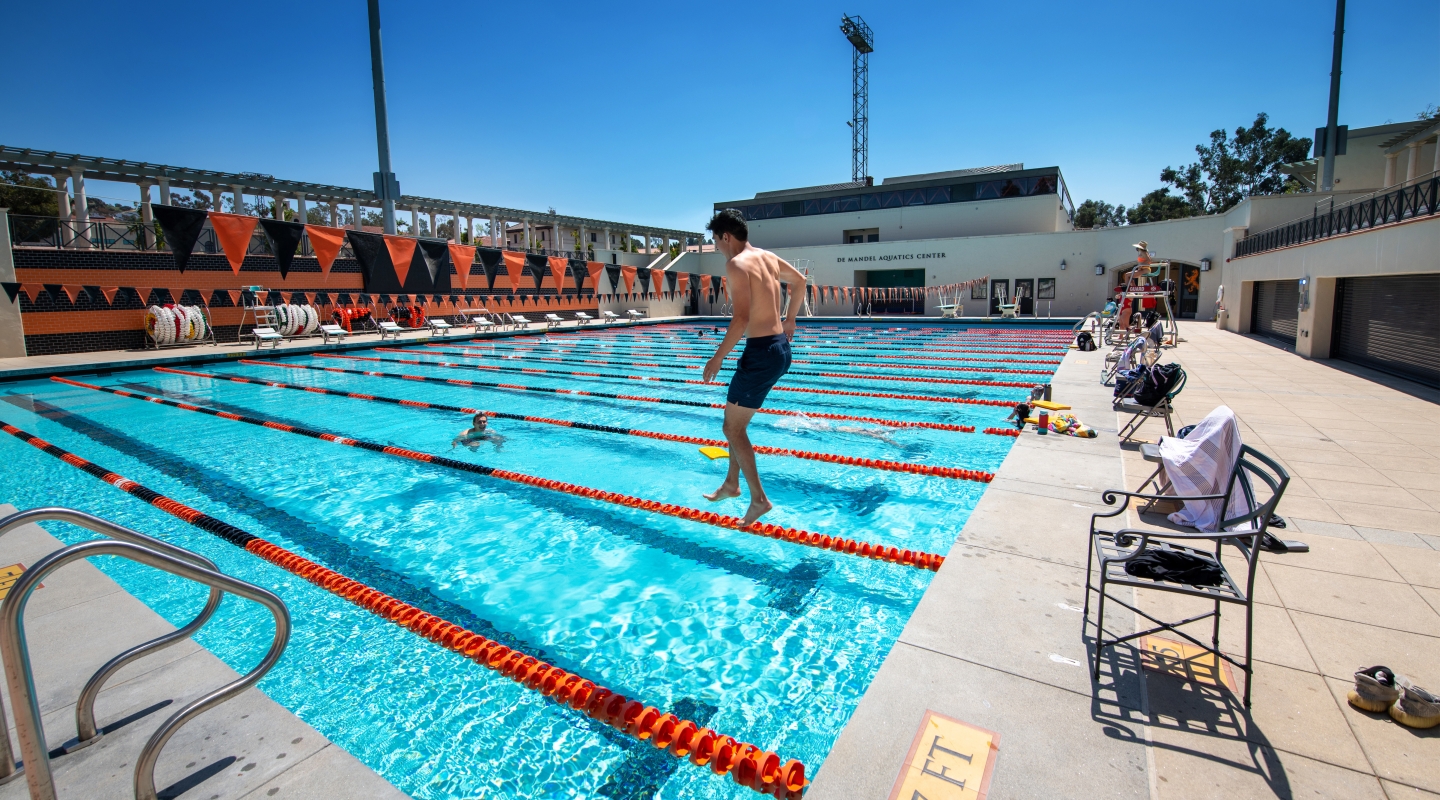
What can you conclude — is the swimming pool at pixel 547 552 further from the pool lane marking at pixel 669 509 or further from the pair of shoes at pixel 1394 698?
the pair of shoes at pixel 1394 698

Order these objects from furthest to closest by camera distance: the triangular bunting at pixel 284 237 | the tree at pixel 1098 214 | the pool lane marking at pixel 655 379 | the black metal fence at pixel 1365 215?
the tree at pixel 1098 214 → the triangular bunting at pixel 284 237 → the pool lane marking at pixel 655 379 → the black metal fence at pixel 1365 215

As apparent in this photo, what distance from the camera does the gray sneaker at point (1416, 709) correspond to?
6.06 feet

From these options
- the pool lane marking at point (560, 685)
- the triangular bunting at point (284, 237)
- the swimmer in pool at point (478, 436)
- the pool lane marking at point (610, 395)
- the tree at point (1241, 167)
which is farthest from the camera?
the tree at point (1241, 167)

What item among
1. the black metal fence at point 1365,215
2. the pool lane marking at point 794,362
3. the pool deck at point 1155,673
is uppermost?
the black metal fence at point 1365,215

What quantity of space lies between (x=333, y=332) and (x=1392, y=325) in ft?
72.1

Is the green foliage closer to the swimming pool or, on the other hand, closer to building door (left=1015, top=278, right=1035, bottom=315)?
the swimming pool

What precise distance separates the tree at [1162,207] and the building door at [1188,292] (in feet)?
92.6

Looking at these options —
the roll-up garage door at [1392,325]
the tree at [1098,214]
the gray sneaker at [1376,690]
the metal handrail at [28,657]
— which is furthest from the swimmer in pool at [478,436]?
the tree at [1098,214]

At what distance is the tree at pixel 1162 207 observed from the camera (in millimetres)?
46281

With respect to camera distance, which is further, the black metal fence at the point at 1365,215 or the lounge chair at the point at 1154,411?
the black metal fence at the point at 1365,215

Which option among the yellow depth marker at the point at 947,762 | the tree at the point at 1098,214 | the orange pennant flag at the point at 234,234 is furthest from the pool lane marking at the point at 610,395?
the tree at the point at 1098,214

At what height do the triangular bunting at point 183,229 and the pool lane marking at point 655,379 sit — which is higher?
the triangular bunting at point 183,229

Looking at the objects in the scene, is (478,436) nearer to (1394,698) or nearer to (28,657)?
(28,657)

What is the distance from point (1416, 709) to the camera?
1855mm
